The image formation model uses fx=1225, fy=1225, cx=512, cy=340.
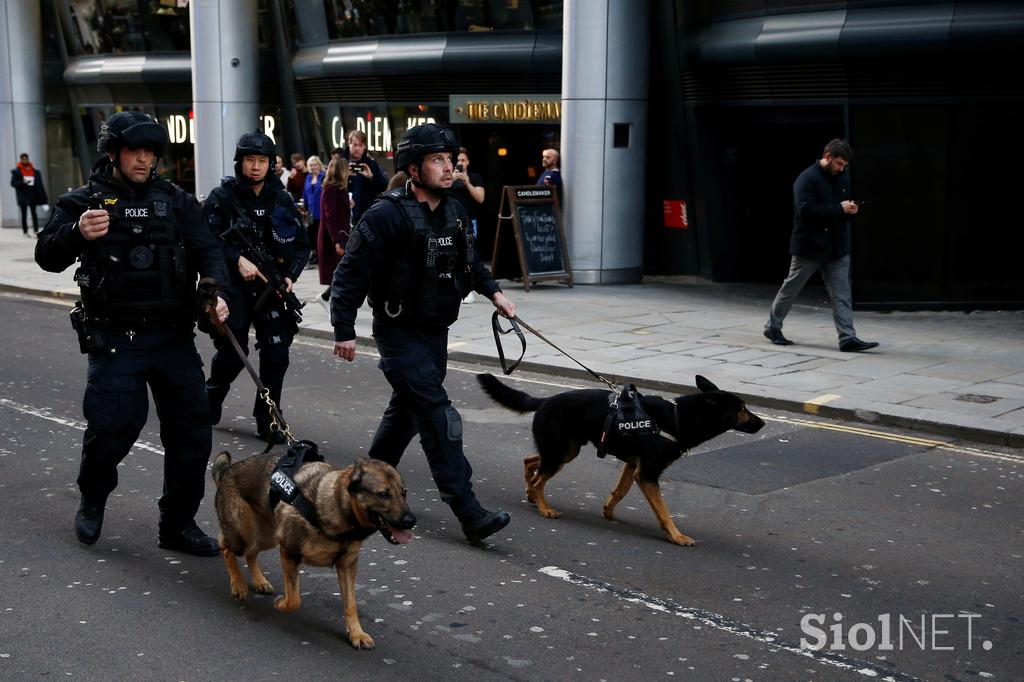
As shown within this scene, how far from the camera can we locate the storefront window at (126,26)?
27.3 meters

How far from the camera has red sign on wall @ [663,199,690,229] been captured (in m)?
17.6

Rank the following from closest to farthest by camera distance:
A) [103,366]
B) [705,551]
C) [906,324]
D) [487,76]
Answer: [103,366] < [705,551] < [906,324] < [487,76]

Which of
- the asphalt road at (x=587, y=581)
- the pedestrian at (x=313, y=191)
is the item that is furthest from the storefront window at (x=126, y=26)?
the asphalt road at (x=587, y=581)

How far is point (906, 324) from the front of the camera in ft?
45.5

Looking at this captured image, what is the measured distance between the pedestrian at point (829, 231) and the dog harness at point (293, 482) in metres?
7.85

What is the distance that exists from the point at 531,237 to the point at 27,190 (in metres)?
16.0

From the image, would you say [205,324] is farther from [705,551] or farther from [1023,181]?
[1023,181]

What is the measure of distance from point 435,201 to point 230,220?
2.51 metres

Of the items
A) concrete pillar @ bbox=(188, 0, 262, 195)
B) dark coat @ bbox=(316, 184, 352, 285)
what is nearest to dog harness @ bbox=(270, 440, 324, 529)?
dark coat @ bbox=(316, 184, 352, 285)

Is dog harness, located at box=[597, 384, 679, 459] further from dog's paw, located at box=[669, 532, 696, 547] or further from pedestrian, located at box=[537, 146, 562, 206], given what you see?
pedestrian, located at box=[537, 146, 562, 206]

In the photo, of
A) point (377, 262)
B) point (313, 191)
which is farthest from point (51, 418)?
point (313, 191)

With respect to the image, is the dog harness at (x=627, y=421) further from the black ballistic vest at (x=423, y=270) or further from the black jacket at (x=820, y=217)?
the black jacket at (x=820, y=217)

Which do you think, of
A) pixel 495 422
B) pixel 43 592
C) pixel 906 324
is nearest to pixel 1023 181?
pixel 906 324

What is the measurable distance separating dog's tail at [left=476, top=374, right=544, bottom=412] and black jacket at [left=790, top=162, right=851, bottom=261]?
5.99 m
